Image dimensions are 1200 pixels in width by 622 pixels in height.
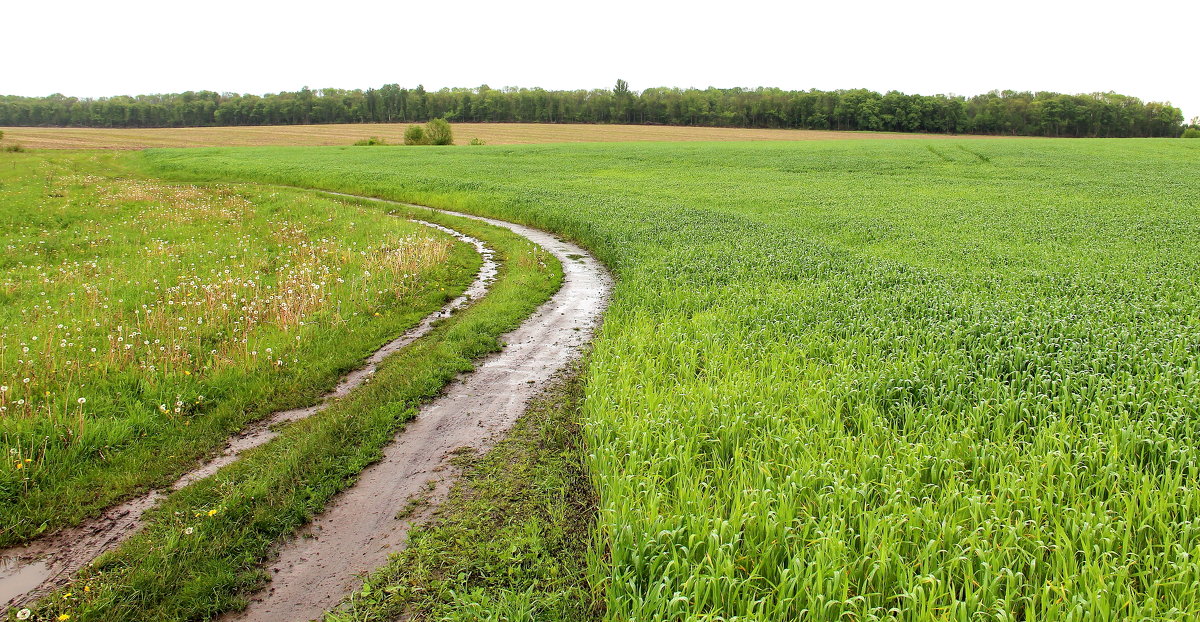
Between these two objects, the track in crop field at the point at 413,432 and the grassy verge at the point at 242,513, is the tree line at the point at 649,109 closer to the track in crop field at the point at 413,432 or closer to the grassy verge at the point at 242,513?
the track in crop field at the point at 413,432

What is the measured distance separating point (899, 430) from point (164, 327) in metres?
10.4

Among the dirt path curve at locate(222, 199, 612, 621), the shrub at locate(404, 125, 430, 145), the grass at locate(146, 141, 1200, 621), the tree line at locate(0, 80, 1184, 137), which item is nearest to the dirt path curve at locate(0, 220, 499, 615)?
the dirt path curve at locate(222, 199, 612, 621)

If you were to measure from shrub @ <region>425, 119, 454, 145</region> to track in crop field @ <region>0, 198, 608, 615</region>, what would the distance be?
211 ft

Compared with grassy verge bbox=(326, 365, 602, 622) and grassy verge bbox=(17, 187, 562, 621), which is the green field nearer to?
grassy verge bbox=(17, 187, 562, 621)

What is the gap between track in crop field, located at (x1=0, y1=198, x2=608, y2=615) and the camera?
492 cm

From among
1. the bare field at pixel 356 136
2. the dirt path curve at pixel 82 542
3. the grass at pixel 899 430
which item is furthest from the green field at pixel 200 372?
the bare field at pixel 356 136

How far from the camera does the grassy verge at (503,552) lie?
4.46m

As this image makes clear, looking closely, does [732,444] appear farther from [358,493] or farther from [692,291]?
[692,291]

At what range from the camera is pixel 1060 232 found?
18047 mm

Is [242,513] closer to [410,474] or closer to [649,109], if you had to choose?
[410,474]

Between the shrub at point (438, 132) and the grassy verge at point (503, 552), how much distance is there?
236 feet

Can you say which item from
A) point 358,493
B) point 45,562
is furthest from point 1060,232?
point 45,562

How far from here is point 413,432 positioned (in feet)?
24.0

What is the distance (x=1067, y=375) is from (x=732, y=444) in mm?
3800
